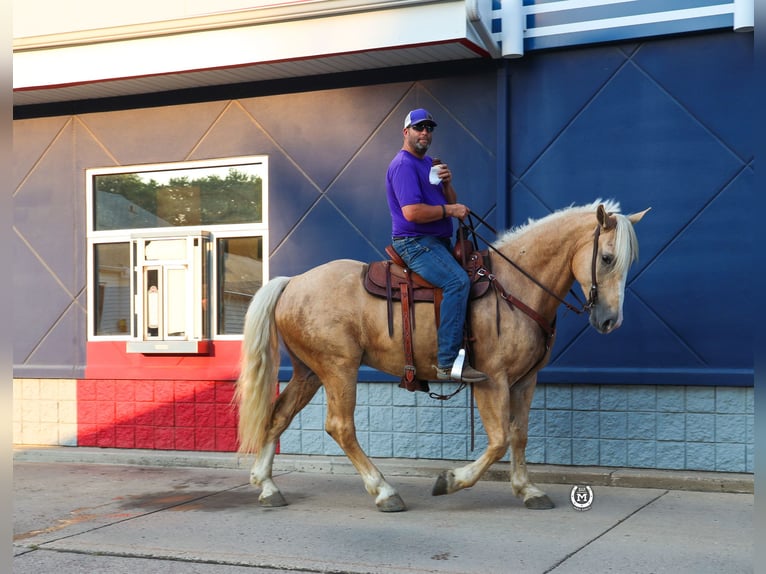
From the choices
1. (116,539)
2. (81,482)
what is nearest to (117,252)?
(81,482)

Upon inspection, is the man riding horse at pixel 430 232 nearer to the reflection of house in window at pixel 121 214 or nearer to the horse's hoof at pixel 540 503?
the horse's hoof at pixel 540 503

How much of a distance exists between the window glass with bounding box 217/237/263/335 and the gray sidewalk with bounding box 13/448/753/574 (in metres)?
1.74

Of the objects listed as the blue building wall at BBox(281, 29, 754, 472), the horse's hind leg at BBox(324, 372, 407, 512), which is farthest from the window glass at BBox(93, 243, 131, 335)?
the horse's hind leg at BBox(324, 372, 407, 512)

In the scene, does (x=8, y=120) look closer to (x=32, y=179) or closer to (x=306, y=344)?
(x=306, y=344)

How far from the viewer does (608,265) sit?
5922 millimetres

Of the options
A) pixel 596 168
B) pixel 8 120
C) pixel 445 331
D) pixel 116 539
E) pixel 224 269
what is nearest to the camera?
pixel 8 120

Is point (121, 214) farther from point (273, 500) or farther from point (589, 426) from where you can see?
point (589, 426)

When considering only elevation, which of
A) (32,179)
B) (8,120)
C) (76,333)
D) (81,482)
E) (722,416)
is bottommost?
(81,482)

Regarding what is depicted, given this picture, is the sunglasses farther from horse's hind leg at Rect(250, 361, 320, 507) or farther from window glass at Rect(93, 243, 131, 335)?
window glass at Rect(93, 243, 131, 335)

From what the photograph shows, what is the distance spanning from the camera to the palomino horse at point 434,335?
6.00 m

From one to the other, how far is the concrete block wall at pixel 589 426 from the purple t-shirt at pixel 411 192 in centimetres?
230

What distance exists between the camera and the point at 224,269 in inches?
370

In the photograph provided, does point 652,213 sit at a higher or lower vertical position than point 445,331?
higher

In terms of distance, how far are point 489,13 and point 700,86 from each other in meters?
2.06
